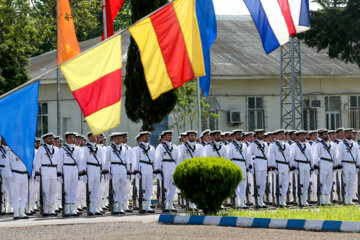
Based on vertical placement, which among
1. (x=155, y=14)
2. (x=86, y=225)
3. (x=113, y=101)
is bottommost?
(x=86, y=225)

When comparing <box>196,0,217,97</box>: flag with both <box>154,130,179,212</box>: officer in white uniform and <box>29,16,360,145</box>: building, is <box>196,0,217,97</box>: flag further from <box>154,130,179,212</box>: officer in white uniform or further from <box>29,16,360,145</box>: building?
<box>29,16,360,145</box>: building

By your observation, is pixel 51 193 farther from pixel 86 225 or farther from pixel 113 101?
pixel 113 101

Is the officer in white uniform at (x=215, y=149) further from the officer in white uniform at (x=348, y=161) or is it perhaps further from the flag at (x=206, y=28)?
the flag at (x=206, y=28)

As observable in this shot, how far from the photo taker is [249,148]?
21.6m

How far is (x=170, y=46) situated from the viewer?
15.8 meters

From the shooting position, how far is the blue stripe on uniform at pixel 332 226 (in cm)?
1383

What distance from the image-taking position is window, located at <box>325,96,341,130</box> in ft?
137

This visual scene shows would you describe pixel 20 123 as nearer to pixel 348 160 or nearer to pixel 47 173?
A: pixel 47 173

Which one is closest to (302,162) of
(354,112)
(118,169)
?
(118,169)

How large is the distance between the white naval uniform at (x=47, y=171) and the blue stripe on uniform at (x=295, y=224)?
22.4 feet

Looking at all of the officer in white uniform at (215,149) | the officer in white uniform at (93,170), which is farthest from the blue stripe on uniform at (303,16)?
the officer in white uniform at (93,170)

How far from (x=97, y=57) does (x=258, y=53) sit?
2724 centimetres

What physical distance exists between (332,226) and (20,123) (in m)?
4.92

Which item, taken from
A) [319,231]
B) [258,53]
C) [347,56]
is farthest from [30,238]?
[258,53]
